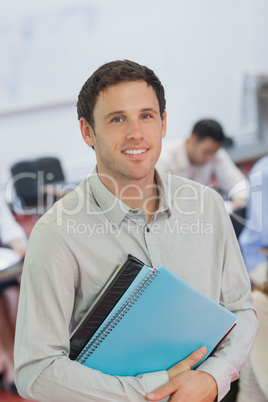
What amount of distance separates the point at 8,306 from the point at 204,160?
172 centimetres

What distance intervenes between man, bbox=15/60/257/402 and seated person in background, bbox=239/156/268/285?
66.9 inches

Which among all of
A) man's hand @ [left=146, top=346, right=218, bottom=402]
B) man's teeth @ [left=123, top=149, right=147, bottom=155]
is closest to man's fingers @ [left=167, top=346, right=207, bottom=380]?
man's hand @ [left=146, top=346, right=218, bottom=402]

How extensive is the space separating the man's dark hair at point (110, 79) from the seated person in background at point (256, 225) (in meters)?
1.87

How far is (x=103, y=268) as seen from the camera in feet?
3.24

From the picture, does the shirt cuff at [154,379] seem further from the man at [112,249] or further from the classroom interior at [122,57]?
the classroom interior at [122,57]

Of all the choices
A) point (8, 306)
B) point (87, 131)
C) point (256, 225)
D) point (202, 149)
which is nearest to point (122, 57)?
point (202, 149)

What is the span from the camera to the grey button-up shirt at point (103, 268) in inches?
36.8

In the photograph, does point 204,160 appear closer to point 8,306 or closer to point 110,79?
point 8,306

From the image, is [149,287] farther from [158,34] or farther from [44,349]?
[158,34]

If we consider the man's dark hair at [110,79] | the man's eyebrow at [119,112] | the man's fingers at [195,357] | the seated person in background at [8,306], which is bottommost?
the seated person in background at [8,306]

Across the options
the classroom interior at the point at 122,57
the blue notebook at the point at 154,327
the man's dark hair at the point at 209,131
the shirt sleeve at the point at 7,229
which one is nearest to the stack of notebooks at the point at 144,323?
the blue notebook at the point at 154,327

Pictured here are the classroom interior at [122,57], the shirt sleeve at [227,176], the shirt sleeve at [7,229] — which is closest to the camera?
the shirt sleeve at [7,229]

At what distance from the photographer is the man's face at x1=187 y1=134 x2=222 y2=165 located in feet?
11.6

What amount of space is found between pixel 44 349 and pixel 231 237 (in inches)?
18.8
